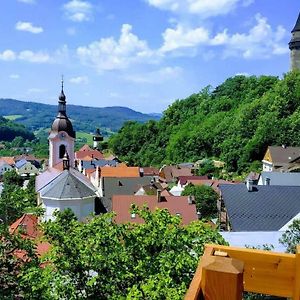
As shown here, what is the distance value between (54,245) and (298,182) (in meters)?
25.1

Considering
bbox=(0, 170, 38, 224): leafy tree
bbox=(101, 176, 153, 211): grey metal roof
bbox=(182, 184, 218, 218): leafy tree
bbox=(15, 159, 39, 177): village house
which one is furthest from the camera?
bbox=(15, 159, 39, 177): village house

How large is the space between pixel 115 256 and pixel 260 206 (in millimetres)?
15469

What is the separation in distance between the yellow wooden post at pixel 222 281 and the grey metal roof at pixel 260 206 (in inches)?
764

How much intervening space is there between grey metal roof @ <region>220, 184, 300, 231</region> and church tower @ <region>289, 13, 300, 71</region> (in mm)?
52502

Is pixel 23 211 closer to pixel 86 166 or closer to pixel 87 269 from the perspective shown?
pixel 87 269

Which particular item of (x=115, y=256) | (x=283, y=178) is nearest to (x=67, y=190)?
(x=283, y=178)

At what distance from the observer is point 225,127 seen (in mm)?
64875

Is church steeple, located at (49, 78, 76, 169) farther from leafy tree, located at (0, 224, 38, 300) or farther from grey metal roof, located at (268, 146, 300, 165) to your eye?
leafy tree, located at (0, 224, 38, 300)

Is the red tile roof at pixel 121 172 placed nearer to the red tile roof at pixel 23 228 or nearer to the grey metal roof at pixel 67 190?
the grey metal roof at pixel 67 190

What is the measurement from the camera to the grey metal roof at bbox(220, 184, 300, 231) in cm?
2089

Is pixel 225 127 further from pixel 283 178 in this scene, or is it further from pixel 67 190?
pixel 67 190

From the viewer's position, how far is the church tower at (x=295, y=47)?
70250 mm

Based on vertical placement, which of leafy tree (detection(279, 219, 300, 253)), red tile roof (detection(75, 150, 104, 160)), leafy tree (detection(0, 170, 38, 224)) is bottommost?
red tile roof (detection(75, 150, 104, 160))

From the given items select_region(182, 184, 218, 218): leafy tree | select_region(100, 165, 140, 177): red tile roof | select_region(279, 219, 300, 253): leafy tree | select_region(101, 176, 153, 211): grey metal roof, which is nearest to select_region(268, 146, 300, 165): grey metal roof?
select_region(101, 176, 153, 211): grey metal roof
